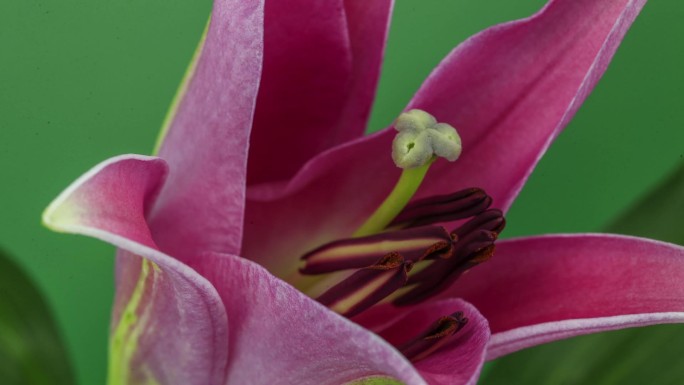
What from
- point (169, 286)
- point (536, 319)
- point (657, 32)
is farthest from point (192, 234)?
point (657, 32)

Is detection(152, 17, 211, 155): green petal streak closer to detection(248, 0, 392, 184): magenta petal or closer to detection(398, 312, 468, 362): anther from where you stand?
detection(248, 0, 392, 184): magenta petal

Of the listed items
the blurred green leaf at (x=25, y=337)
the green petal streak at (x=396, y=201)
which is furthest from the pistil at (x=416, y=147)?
the blurred green leaf at (x=25, y=337)

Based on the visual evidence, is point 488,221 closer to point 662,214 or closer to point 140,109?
point 662,214

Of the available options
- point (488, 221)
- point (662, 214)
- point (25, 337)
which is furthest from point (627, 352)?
point (25, 337)

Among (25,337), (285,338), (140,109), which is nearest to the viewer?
(285,338)

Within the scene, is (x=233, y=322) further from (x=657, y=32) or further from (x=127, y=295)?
(x=657, y=32)

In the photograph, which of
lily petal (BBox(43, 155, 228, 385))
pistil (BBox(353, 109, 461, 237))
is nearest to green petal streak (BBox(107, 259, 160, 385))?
lily petal (BBox(43, 155, 228, 385))
